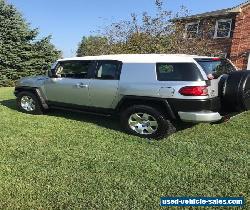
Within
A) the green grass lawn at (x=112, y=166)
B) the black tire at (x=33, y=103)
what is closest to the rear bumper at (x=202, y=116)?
the green grass lawn at (x=112, y=166)

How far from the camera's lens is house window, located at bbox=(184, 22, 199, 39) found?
723 inches

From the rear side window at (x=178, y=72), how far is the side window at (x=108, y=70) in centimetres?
93

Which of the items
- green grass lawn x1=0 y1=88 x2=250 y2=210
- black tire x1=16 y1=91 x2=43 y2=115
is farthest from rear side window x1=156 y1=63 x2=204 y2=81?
black tire x1=16 y1=91 x2=43 y2=115

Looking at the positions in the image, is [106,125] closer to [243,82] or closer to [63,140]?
[63,140]

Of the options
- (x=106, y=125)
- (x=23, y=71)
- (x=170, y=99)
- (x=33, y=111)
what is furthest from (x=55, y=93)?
(x=23, y=71)

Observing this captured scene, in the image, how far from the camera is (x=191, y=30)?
19.9 metres

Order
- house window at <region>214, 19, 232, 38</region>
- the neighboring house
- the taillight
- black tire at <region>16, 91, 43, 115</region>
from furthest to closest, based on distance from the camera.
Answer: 1. house window at <region>214, 19, 232, 38</region>
2. the neighboring house
3. black tire at <region>16, 91, 43, 115</region>
4. the taillight

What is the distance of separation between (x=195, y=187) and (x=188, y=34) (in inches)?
616

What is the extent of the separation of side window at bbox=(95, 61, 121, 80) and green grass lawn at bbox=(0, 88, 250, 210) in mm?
1089

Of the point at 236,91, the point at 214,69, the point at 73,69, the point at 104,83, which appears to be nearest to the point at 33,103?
the point at 73,69

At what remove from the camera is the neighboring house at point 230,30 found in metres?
21.5

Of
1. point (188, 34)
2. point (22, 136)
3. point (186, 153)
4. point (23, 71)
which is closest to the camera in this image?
point (186, 153)

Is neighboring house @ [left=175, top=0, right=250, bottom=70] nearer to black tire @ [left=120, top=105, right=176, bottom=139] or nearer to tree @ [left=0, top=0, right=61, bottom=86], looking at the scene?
tree @ [left=0, top=0, right=61, bottom=86]

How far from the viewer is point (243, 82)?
5.62 metres
